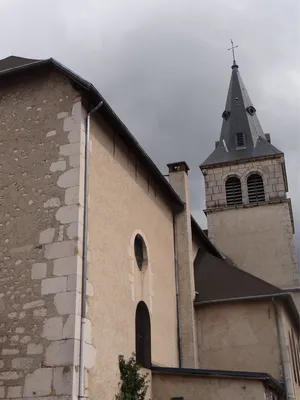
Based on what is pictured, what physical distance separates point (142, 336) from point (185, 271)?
3.04m

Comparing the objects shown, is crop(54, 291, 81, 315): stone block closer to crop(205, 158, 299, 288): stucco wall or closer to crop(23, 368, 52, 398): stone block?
crop(23, 368, 52, 398): stone block

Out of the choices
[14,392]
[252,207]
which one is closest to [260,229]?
[252,207]

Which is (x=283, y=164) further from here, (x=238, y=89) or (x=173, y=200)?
(x=173, y=200)

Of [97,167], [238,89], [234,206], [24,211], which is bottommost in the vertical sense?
[24,211]

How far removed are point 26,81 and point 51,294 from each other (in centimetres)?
390

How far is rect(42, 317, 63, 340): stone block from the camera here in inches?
→ 283

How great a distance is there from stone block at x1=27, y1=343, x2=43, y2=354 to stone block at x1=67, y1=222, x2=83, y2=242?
5.15ft

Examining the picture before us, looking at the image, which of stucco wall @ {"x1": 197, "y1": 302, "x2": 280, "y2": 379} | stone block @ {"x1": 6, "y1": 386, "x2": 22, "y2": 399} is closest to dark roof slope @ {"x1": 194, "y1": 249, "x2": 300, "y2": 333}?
stucco wall @ {"x1": 197, "y1": 302, "x2": 280, "y2": 379}

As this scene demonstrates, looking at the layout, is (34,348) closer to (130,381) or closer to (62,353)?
(62,353)

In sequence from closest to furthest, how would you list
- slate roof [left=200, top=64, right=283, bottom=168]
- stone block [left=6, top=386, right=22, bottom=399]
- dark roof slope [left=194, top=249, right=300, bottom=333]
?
1. stone block [left=6, top=386, right=22, bottom=399]
2. dark roof slope [left=194, top=249, right=300, bottom=333]
3. slate roof [left=200, top=64, right=283, bottom=168]

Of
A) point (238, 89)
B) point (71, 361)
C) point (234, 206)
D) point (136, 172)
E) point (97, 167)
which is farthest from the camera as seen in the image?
point (238, 89)

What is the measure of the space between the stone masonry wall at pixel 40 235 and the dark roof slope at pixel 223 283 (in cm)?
576

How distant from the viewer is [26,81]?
9234 mm

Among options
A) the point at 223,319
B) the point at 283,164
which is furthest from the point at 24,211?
the point at 283,164
